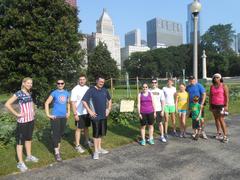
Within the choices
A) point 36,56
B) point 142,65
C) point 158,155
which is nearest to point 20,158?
point 158,155

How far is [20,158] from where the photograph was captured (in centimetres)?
668

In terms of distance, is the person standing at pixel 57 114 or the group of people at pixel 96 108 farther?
the person standing at pixel 57 114

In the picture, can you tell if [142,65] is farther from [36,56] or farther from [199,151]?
[199,151]

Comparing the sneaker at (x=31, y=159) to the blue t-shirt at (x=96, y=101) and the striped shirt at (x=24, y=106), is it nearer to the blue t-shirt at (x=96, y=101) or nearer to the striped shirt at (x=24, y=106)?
the striped shirt at (x=24, y=106)

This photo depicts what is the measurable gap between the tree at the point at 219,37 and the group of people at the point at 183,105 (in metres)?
100

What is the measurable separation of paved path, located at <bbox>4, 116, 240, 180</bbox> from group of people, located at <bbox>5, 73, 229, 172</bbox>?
376 mm

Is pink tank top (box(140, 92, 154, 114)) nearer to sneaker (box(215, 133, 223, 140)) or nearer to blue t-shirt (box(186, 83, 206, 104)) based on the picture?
blue t-shirt (box(186, 83, 206, 104))

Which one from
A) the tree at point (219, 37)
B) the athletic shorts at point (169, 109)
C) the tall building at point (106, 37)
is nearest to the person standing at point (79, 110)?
the athletic shorts at point (169, 109)

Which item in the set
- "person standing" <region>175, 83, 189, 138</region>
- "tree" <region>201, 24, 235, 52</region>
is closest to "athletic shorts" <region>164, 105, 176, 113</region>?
"person standing" <region>175, 83, 189, 138</region>

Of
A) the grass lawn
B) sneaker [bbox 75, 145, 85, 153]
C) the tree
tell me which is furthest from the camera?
the tree

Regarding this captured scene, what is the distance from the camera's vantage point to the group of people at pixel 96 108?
6781 mm

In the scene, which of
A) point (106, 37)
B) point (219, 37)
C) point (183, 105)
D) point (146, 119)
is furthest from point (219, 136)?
point (106, 37)

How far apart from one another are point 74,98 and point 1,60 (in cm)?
1133

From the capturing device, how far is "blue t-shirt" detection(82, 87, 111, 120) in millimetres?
7473
